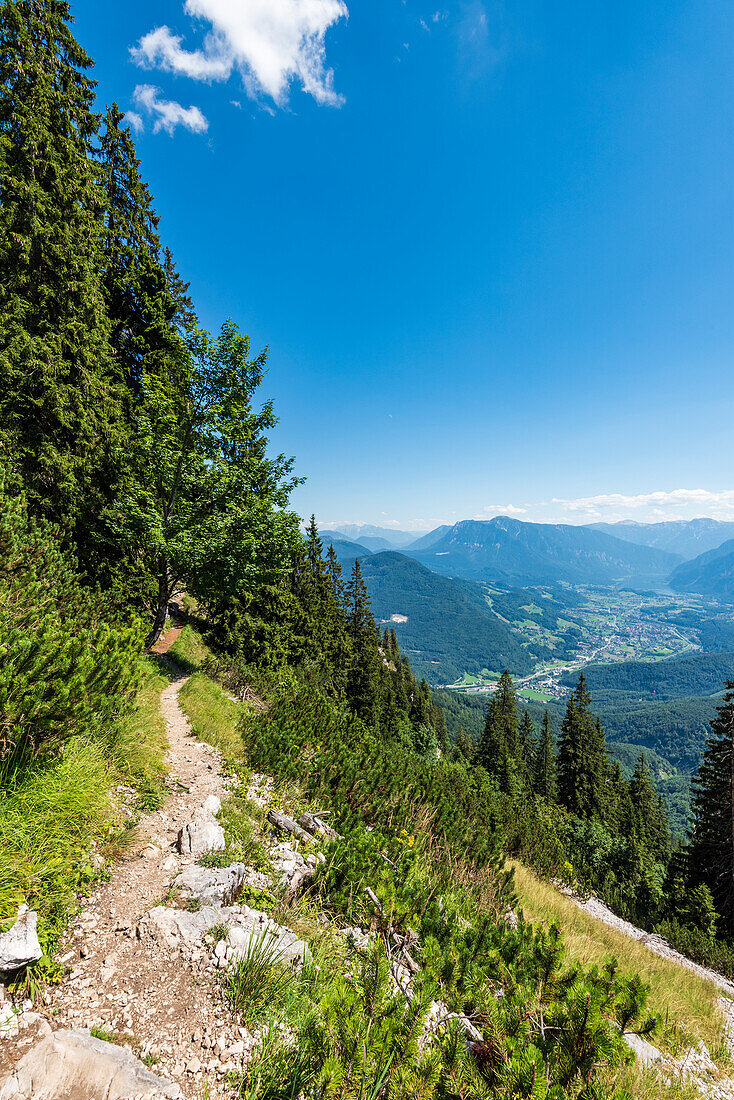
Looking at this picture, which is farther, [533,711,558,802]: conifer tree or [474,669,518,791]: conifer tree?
[533,711,558,802]: conifer tree

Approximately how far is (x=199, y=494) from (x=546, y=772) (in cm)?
4627

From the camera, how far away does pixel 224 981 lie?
114 inches

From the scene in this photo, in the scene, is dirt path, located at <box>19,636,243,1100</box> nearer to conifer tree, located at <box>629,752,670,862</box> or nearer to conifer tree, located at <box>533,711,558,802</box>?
conifer tree, located at <box>629,752,670,862</box>

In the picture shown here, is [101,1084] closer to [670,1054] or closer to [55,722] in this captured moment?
[55,722]

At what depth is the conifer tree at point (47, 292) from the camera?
32.2ft

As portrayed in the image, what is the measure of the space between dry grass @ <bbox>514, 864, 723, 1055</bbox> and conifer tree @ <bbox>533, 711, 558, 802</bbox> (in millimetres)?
35655

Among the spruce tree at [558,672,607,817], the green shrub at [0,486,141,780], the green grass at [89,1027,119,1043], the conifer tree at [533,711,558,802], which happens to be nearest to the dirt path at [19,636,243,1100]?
the green grass at [89,1027,119,1043]

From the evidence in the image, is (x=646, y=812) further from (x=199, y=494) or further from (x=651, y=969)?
(x=199, y=494)

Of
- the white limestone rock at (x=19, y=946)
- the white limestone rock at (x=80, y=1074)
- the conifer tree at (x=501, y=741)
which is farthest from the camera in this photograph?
the conifer tree at (x=501, y=741)

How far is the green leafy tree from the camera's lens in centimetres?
1023

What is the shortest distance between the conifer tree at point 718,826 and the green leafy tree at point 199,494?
23.0 metres

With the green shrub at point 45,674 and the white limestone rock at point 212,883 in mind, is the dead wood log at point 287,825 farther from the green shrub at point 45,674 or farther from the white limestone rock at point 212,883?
the green shrub at point 45,674

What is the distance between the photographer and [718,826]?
18812mm

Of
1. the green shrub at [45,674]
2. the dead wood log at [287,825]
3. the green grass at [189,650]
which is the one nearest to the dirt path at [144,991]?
the green shrub at [45,674]
